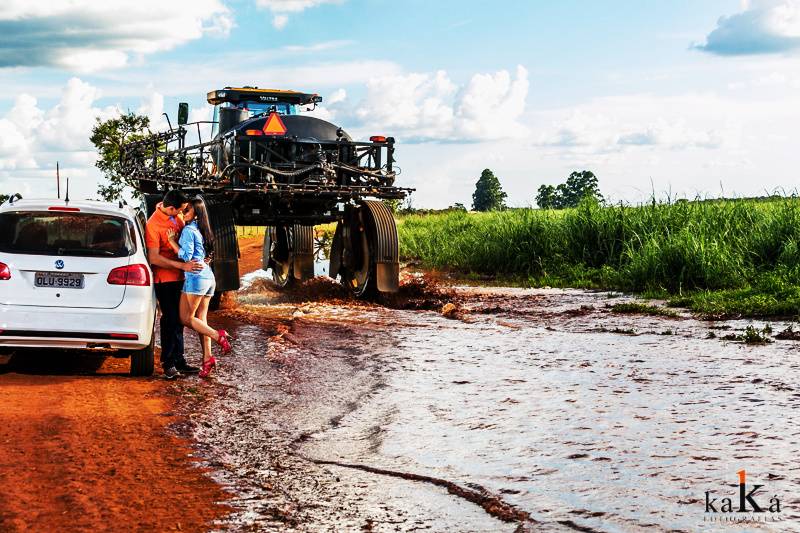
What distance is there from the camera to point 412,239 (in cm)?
3341

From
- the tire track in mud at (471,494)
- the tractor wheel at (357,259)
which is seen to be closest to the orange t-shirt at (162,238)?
the tire track in mud at (471,494)

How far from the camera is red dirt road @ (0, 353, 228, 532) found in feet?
17.6

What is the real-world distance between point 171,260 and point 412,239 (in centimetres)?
2381

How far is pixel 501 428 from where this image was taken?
24.8 feet

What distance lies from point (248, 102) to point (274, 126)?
9.16ft

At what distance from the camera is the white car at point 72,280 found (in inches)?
360

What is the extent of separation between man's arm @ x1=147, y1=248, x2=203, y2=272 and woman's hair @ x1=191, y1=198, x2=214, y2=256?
27 centimetres

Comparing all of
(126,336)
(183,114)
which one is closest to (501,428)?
(126,336)

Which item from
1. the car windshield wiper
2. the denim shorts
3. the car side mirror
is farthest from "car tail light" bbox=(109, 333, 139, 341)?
the car side mirror

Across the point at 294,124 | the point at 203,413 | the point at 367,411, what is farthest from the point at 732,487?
the point at 294,124

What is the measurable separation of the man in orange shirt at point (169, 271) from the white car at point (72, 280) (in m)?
0.15

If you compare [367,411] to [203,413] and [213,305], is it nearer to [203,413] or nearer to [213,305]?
[203,413]

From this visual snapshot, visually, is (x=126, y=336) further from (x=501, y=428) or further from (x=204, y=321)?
(x=501, y=428)

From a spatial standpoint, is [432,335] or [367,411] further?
[432,335]
